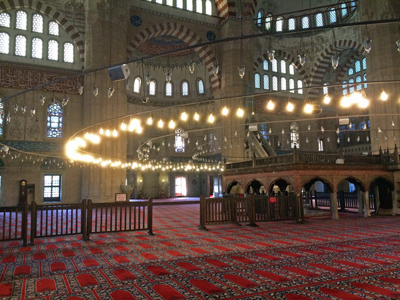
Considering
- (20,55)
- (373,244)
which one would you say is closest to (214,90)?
(20,55)

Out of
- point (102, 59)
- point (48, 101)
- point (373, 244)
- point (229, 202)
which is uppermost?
point (102, 59)

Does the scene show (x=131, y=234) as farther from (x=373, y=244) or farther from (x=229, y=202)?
(x=373, y=244)

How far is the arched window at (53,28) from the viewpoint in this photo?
1672 centimetres

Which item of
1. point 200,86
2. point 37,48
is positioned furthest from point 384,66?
point 37,48

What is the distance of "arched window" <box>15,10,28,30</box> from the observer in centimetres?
1609

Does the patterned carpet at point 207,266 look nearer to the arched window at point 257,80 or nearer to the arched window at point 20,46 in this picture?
the arched window at point 20,46

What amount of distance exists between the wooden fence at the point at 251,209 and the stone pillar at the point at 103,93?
7660 millimetres

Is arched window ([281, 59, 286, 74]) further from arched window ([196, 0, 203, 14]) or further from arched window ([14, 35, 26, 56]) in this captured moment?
arched window ([14, 35, 26, 56])

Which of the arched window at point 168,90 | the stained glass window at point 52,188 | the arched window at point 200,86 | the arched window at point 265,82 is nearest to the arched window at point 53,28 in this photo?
the stained glass window at point 52,188

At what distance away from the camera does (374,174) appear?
10.1 meters

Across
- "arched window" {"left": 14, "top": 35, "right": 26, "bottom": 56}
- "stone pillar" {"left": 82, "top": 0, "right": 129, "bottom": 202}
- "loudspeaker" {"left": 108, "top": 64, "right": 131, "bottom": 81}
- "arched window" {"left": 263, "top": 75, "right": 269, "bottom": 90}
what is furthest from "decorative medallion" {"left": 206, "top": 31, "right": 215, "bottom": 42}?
"loudspeaker" {"left": 108, "top": 64, "right": 131, "bottom": 81}

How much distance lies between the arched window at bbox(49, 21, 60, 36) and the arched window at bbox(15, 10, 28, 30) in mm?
1067

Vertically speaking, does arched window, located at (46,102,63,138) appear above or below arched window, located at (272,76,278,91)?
below

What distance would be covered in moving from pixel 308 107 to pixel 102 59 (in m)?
9.77
